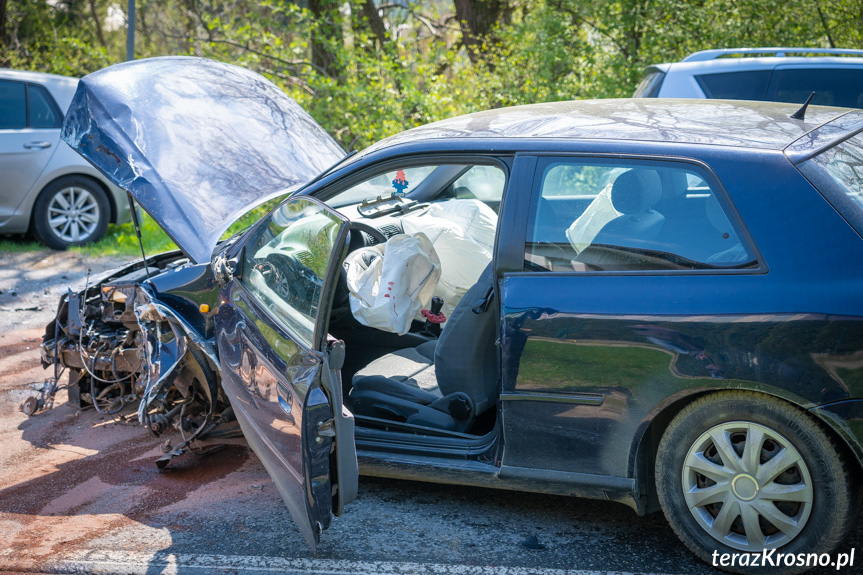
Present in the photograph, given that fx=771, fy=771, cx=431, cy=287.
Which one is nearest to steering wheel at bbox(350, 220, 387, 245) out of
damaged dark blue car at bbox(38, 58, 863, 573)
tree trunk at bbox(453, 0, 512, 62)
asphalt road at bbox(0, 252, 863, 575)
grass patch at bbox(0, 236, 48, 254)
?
damaged dark blue car at bbox(38, 58, 863, 573)

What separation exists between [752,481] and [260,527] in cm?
210

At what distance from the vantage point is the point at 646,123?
3.27m

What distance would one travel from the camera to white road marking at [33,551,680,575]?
3064 mm

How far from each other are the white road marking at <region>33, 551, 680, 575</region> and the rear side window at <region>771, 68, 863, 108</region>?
4.31 m

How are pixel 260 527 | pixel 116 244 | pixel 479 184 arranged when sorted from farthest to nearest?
pixel 116 244, pixel 479 184, pixel 260 527

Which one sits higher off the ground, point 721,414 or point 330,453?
point 721,414

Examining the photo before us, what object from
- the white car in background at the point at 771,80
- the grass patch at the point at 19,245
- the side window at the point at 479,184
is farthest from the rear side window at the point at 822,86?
the grass patch at the point at 19,245

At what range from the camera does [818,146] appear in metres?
2.90

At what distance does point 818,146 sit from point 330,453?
2.16 metres

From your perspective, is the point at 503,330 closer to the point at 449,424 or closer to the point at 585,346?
the point at 585,346

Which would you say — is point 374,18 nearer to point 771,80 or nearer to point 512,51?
point 512,51

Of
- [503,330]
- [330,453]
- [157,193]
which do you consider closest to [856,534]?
[503,330]

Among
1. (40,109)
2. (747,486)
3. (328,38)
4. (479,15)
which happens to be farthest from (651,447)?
(479,15)

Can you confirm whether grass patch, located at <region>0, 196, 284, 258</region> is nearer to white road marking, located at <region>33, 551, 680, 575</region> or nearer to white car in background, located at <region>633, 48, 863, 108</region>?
white car in background, located at <region>633, 48, 863, 108</region>
